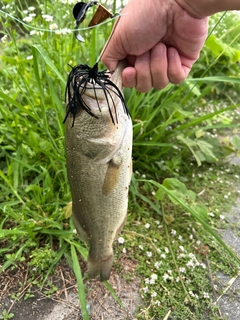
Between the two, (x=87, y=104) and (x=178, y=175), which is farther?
(x=178, y=175)

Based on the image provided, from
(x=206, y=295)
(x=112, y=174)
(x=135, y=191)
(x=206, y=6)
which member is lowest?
(x=206, y=295)

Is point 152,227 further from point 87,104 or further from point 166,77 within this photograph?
point 87,104

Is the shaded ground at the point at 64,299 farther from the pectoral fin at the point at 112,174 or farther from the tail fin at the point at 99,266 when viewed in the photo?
the pectoral fin at the point at 112,174

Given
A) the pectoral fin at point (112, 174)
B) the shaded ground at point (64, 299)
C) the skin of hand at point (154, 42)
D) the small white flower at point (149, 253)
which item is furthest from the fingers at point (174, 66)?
the shaded ground at point (64, 299)

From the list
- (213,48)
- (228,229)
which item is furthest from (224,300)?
(213,48)

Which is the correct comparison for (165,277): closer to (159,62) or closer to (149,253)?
(149,253)

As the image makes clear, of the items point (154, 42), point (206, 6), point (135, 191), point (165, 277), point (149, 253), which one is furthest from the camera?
point (135, 191)

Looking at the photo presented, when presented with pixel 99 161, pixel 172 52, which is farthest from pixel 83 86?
pixel 172 52
